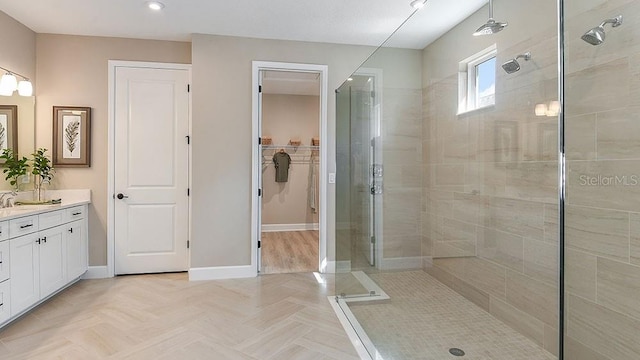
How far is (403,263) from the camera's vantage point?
2.61m

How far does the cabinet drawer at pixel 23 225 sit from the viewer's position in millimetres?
2357

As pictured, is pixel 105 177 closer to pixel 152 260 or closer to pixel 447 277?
pixel 152 260

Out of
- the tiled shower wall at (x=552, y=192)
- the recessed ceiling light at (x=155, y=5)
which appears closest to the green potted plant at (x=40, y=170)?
the recessed ceiling light at (x=155, y=5)

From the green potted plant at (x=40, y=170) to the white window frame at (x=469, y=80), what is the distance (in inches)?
155

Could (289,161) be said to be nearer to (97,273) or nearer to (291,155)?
(291,155)

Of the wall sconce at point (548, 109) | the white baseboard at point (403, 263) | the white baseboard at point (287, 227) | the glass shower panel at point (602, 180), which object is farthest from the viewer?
the white baseboard at point (287, 227)

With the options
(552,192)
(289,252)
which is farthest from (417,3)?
(289,252)

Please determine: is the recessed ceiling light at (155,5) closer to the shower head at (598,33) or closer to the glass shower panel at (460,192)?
the glass shower panel at (460,192)

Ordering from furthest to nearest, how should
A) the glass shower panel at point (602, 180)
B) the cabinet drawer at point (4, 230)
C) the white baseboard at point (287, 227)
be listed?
1. the white baseboard at point (287, 227)
2. the cabinet drawer at point (4, 230)
3. the glass shower panel at point (602, 180)

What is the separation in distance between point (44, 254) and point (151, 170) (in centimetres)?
123

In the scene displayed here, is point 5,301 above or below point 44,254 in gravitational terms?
below

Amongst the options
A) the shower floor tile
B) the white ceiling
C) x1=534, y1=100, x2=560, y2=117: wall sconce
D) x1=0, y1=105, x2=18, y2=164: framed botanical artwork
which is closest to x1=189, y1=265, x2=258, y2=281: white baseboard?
the shower floor tile

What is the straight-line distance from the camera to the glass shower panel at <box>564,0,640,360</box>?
59.1 inches

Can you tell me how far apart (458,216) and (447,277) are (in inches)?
17.8
